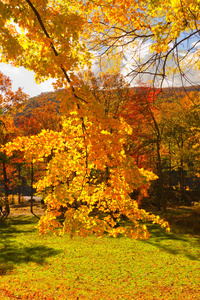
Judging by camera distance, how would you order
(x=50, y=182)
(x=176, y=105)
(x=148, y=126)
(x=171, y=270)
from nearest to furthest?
(x=50, y=182)
(x=171, y=270)
(x=148, y=126)
(x=176, y=105)

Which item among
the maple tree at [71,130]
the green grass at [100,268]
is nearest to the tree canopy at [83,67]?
the maple tree at [71,130]

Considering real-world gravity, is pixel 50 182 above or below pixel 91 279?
above

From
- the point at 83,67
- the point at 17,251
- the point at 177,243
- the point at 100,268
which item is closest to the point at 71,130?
the point at 83,67

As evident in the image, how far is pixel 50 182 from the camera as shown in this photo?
171 inches

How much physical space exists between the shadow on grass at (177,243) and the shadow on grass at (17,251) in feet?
16.0

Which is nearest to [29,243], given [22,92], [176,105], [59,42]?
[59,42]

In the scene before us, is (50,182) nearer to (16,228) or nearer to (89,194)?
(89,194)

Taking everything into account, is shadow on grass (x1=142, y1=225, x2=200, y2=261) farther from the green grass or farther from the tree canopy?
the tree canopy

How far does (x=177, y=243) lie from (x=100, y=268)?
15.5 ft

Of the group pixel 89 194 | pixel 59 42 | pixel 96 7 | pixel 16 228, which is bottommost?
pixel 16 228

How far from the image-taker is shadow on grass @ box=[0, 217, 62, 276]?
8.41 metres

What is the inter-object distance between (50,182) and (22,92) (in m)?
15.5

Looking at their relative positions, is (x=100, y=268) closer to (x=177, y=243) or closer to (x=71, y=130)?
(x=177, y=243)

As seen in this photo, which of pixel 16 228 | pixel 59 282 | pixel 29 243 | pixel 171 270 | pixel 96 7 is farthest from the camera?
pixel 16 228
